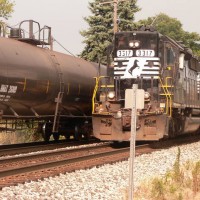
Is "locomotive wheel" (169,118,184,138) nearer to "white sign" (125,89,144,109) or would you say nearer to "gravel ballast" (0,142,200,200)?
"gravel ballast" (0,142,200,200)

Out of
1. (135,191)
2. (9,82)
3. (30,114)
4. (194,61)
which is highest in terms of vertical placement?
(194,61)

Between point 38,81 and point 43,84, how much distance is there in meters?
0.36

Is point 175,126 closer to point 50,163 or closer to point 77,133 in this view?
point 77,133

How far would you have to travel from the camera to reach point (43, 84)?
15.2 m

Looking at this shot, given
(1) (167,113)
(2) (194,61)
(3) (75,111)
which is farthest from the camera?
(2) (194,61)

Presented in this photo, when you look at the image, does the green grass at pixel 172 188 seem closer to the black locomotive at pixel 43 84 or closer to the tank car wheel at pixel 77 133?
the black locomotive at pixel 43 84

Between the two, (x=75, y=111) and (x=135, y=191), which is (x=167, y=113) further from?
(x=135, y=191)

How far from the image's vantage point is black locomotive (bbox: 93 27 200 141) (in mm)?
15039

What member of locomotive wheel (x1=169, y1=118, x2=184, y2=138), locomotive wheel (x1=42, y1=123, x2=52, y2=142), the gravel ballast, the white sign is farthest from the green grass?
locomotive wheel (x1=42, y1=123, x2=52, y2=142)

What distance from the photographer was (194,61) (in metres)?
20.3

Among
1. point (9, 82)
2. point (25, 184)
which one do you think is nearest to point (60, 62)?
point (9, 82)

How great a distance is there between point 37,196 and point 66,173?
245cm

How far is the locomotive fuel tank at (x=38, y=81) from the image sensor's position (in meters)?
13.7

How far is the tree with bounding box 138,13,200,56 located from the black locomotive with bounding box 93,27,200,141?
51482 mm
